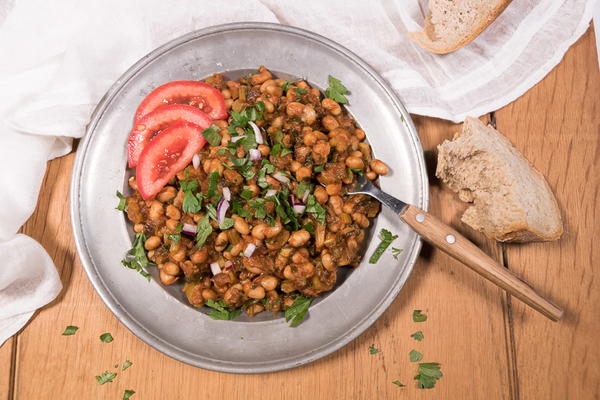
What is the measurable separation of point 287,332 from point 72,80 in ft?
5.57

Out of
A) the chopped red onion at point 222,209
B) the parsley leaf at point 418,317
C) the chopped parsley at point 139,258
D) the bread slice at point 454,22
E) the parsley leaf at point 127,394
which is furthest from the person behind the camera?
the bread slice at point 454,22

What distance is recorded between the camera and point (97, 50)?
3018 millimetres

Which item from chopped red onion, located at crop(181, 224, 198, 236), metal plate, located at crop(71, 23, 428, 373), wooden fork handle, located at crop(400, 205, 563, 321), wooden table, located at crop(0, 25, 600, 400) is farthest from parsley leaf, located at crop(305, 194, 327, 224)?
wooden table, located at crop(0, 25, 600, 400)

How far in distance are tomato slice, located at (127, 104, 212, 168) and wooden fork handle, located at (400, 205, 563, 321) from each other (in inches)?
44.0

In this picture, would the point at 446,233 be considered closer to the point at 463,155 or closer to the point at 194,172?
the point at 463,155

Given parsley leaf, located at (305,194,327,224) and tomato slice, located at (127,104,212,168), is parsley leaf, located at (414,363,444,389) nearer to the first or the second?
parsley leaf, located at (305,194,327,224)

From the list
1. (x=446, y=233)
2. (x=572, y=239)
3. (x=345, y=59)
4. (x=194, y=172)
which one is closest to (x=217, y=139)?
(x=194, y=172)

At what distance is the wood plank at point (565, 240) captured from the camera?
2.94m

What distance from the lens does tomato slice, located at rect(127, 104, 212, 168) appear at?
8.84 feet

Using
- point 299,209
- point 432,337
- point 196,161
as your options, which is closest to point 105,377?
point 196,161

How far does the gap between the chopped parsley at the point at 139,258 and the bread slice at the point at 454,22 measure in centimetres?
181

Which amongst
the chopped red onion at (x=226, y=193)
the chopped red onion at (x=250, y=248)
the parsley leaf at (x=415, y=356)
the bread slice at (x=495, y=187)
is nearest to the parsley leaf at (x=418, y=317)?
the parsley leaf at (x=415, y=356)

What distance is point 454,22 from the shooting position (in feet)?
10.1

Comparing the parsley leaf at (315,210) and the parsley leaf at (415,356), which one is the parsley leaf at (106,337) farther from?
the parsley leaf at (415,356)
